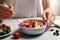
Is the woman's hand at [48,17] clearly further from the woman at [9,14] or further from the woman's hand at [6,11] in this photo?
the woman's hand at [6,11]

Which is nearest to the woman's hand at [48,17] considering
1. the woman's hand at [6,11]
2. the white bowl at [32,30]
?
the white bowl at [32,30]

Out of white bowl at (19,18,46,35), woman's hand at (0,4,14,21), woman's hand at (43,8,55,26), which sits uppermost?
woman's hand at (0,4,14,21)

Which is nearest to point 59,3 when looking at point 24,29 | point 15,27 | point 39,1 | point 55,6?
point 55,6

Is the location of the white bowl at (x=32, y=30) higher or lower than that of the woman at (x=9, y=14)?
lower

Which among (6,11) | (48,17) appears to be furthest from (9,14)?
(48,17)

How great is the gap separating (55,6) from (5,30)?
1.15 m

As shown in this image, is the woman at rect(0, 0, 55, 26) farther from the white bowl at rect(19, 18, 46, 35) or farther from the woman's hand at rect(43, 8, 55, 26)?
the white bowl at rect(19, 18, 46, 35)

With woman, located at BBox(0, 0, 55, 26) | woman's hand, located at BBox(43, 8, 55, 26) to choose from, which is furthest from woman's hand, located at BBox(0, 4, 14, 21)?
woman's hand, located at BBox(43, 8, 55, 26)

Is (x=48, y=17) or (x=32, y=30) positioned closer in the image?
(x=32, y=30)

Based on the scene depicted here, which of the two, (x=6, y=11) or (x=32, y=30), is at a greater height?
(x=6, y=11)

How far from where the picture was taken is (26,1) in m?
1.28

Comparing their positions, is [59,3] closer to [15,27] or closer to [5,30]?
[15,27]

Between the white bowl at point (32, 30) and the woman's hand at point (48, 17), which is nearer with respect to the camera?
the white bowl at point (32, 30)

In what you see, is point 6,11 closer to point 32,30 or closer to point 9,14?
point 9,14
